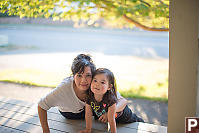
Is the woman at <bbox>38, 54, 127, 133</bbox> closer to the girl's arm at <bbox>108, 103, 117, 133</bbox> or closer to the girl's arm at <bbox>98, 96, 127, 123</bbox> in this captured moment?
the girl's arm at <bbox>98, 96, 127, 123</bbox>

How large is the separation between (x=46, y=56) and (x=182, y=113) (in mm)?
7438

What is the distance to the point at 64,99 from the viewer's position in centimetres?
187

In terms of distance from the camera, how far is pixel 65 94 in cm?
185

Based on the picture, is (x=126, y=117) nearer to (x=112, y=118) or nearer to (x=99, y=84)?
(x=112, y=118)

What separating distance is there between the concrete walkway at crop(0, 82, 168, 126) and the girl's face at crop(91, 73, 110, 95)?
1654mm

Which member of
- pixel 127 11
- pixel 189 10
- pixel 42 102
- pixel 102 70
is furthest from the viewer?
pixel 127 11

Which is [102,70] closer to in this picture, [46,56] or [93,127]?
A: [93,127]

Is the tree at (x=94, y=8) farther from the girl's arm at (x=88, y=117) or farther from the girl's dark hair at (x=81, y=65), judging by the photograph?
the girl's arm at (x=88, y=117)

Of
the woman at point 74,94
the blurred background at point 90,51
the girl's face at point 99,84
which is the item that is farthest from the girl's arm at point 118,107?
the blurred background at point 90,51

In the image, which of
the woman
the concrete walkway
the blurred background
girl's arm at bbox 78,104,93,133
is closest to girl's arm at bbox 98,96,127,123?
the woman

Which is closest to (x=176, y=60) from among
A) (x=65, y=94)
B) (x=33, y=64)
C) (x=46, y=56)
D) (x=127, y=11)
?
(x=65, y=94)

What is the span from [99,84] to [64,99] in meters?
0.43

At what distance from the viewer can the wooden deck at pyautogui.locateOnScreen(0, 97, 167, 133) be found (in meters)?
1.89

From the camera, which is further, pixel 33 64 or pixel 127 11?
pixel 33 64
